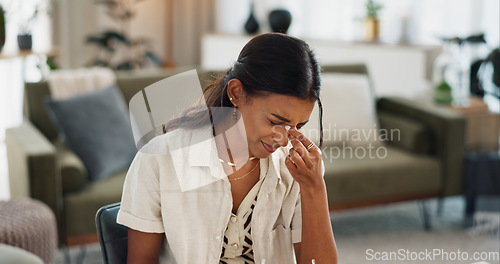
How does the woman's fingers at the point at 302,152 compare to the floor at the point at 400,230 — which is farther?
the floor at the point at 400,230

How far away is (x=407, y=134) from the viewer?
106 inches

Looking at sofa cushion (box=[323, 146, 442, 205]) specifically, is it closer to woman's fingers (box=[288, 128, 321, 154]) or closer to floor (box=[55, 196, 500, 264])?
floor (box=[55, 196, 500, 264])

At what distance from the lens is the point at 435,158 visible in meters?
Result: 2.66

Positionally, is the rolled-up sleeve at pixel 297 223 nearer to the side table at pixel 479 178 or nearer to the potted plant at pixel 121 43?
the side table at pixel 479 178

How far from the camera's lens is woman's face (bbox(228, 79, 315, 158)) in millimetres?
1045

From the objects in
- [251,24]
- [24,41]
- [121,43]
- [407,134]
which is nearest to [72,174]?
[407,134]

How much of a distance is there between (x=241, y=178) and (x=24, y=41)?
2.90m

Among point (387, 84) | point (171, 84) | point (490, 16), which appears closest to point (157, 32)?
point (387, 84)

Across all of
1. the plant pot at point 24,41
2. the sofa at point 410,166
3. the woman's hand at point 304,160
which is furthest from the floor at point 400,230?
the plant pot at point 24,41

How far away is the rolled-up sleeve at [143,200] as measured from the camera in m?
1.07

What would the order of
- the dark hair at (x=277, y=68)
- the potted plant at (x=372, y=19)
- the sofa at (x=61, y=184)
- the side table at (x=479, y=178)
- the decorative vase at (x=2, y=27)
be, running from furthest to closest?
the potted plant at (x=372, y=19), the decorative vase at (x=2, y=27), the side table at (x=479, y=178), the sofa at (x=61, y=184), the dark hair at (x=277, y=68)

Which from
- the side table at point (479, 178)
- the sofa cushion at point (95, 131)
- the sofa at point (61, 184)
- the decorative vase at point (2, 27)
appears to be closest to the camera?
the sofa at point (61, 184)

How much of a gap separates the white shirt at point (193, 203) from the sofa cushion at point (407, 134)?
1611 mm

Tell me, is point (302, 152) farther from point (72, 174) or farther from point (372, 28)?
point (372, 28)
